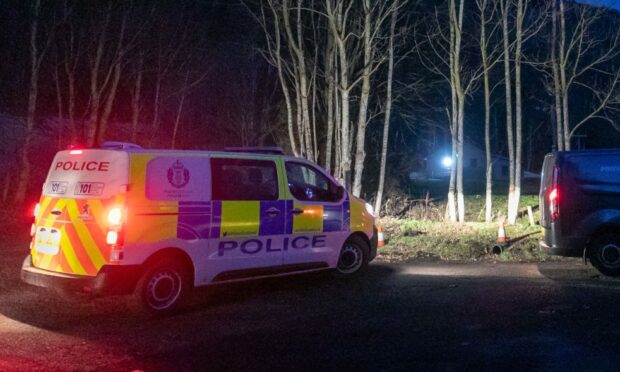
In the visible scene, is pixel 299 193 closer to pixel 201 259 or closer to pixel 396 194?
pixel 201 259

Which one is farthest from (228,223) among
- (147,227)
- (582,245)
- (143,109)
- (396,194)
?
(143,109)

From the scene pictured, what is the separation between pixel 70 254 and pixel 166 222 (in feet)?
3.63

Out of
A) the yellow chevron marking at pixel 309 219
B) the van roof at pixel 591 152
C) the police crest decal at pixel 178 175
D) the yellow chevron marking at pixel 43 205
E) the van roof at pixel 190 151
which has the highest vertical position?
the van roof at pixel 591 152

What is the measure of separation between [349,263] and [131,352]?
→ 4.52 m

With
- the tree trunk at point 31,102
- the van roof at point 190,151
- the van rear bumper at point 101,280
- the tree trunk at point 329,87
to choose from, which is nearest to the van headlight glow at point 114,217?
the van rear bumper at point 101,280

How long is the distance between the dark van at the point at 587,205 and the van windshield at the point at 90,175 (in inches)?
248

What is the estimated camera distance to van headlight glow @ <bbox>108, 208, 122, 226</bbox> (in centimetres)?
679

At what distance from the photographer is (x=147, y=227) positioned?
23.0 ft

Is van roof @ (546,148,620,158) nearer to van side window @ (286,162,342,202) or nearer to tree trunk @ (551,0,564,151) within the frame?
van side window @ (286,162,342,202)

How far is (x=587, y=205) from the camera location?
9.33m

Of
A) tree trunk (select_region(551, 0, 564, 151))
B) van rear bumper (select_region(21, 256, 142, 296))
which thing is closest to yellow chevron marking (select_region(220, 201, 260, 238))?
van rear bumper (select_region(21, 256, 142, 296))

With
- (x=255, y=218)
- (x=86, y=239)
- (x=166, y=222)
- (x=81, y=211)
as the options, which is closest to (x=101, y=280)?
(x=86, y=239)

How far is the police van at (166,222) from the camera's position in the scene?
6.87 meters

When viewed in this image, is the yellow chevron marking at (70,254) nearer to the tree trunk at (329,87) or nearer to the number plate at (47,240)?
the number plate at (47,240)
